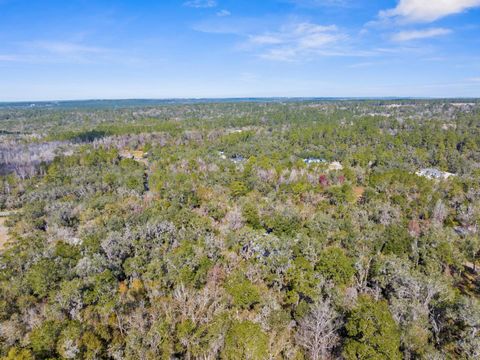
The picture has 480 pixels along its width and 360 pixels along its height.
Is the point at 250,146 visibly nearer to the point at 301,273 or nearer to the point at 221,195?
the point at 221,195

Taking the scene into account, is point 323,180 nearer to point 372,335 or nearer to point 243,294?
point 243,294

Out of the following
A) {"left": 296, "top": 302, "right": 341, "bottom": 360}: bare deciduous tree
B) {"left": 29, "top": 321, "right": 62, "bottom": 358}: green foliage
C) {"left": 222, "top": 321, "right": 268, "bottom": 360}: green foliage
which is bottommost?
{"left": 296, "top": 302, "right": 341, "bottom": 360}: bare deciduous tree

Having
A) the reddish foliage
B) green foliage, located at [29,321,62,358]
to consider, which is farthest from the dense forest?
the reddish foliage

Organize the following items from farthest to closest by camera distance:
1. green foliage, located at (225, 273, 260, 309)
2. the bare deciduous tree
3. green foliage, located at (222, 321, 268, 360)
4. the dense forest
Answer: green foliage, located at (225, 273, 260, 309)
the bare deciduous tree
the dense forest
green foliage, located at (222, 321, 268, 360)

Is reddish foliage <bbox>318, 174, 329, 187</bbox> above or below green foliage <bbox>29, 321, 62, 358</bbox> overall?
below

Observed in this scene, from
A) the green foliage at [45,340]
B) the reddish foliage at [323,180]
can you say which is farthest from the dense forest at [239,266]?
the reddish foliage at [323,180]

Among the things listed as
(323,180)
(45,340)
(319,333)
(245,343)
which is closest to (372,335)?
(319,333)

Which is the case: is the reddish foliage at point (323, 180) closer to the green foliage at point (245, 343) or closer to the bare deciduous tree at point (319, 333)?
the bare deciduous tree at point (319, 333)

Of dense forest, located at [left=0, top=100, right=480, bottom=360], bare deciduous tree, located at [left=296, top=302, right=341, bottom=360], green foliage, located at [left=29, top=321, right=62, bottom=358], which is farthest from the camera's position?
bare deciduous tree, located at [left=296, top=302, right=341, bottom=360]

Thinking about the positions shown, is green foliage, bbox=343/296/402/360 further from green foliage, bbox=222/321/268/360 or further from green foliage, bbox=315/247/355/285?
green foliage, bbox=315/247/355/285

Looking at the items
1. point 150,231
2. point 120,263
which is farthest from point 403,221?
point 120,263

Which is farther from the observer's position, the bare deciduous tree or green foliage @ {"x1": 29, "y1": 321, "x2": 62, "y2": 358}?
the bare deciduous tree
